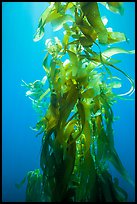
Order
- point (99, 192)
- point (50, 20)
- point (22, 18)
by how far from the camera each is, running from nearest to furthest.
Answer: point (99, 192)
point (50, 20)
point (22, 18)

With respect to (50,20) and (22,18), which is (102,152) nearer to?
(50,20)

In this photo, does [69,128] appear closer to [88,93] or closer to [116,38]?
[88,93]

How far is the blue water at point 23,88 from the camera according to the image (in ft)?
14.3

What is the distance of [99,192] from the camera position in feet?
4.09

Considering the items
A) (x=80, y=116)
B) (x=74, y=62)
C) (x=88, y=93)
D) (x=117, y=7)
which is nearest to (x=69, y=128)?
(x=80, y=116)

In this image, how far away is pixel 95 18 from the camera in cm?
123

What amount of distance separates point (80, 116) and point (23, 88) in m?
4.64

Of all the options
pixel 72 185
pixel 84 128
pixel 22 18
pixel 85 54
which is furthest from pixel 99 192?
pixel 22 18

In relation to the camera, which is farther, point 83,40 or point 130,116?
point 130,116

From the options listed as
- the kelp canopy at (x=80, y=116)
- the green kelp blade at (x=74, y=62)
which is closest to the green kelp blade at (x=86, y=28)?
the kelp canopy at (x=80, y=116)

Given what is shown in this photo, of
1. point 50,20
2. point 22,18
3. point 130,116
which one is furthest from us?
point 130,116

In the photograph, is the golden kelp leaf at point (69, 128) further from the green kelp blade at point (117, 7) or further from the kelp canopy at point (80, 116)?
the green kelp blade at point (117, 7)

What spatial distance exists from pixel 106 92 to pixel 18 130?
5.23 metres

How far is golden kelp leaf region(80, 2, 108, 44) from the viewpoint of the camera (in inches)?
48.5
